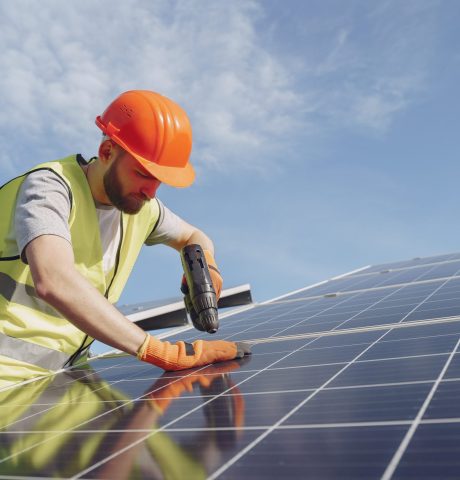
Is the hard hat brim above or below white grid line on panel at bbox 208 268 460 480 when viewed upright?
above

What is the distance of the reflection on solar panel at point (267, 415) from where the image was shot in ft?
5.80

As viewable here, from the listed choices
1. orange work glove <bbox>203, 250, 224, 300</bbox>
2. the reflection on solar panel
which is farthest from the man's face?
the reflection on solar panel

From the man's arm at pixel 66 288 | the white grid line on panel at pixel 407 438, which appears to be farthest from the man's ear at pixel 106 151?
the white grid line on panel at pixel 407 438

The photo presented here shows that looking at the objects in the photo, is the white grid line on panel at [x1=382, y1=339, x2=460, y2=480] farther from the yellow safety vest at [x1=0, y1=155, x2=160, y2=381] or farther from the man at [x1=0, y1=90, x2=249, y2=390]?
the yellow safety vest at [x1=0, y1=155, x2=160, y2=381]

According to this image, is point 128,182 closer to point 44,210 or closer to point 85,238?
point 85,238

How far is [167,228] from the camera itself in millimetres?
5430

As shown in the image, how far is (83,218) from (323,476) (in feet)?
10.2

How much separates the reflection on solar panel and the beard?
1293mm

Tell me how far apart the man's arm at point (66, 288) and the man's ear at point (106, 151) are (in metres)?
0.98

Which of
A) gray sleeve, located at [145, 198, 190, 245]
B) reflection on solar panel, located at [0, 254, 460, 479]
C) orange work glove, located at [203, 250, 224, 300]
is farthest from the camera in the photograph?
gray sleeve, located at [145, 198, 190, 245]

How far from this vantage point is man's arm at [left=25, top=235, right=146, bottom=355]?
341cm

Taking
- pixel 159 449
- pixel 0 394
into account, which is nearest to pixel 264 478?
pixel 159 449

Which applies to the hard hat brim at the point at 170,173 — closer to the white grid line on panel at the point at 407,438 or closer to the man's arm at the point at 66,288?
the man's arm at the point at 66,288

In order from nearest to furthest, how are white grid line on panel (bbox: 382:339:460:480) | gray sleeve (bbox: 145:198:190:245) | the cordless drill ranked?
white grid line on panel (bbox: 382:339:460:480)
the cordless drill
gray sleeve (bbox: 145:198:190:245)
